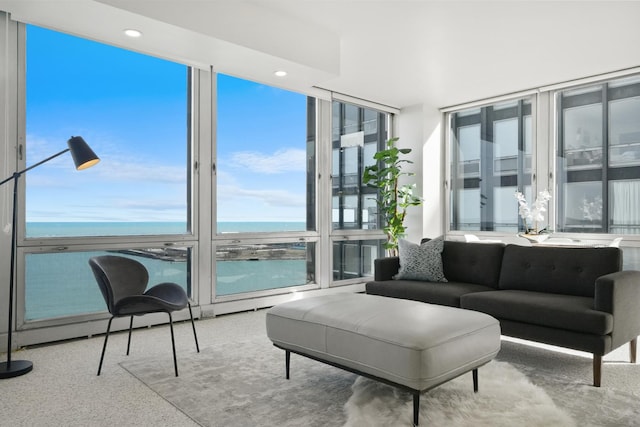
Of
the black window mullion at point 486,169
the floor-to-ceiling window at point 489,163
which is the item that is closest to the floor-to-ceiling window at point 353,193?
the floor-to-ceiling window at point 489,163

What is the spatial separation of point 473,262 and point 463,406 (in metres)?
1.90

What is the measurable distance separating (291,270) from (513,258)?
2.46m

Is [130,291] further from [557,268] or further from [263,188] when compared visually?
[557,268]

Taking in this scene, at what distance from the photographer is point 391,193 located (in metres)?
5.96

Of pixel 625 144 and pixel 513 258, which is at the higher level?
pixel 625 144

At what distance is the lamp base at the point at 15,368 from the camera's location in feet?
8.86

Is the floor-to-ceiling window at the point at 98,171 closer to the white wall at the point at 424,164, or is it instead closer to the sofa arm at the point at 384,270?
the sofa arm at the point at 384,270

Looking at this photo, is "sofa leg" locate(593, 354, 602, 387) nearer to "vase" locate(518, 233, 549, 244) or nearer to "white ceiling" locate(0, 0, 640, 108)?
"vase" locate(518, 233, 549, 244)

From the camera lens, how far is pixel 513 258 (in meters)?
3.67

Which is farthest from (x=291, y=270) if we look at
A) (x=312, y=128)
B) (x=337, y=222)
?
(x=312, y=128)

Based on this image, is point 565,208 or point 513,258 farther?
point 565,208

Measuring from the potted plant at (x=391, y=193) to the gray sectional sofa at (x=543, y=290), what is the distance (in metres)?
1.63

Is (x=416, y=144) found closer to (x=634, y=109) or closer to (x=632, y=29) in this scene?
(x=634, y=109)

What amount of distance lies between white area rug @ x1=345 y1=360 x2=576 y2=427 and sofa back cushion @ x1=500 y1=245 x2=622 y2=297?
3.27 feet
